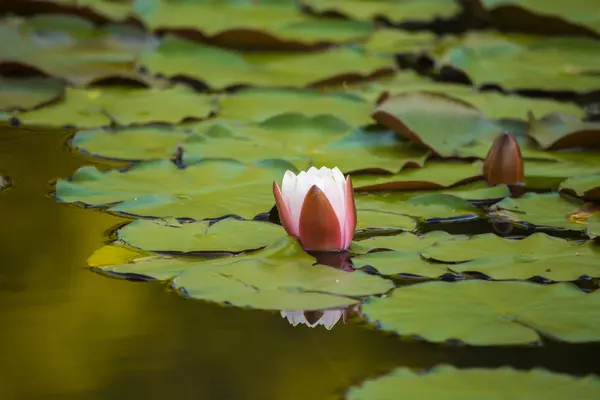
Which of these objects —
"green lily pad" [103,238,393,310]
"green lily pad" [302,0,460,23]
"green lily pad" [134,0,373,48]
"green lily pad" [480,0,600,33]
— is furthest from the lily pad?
"green lily pad" [302,0,460,23]

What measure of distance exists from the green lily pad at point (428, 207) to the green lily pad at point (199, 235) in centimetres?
25

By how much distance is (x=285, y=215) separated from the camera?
1.69 metres

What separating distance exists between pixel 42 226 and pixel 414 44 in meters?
2.02

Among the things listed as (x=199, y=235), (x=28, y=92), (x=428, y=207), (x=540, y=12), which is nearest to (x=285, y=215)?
(x=199, y=235)

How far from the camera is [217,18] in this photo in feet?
12.0

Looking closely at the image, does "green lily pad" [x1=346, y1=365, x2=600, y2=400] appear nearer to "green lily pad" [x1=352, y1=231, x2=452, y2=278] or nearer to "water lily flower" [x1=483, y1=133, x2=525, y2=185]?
"green lily pad" [x1=352, y1=231, x2=452, y2=278]

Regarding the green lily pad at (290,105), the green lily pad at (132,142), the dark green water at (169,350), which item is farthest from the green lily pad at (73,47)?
the dark green water at (169,350)

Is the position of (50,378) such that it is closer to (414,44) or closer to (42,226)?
(42,226)

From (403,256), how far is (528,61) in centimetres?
172

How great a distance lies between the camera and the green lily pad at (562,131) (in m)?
2.37

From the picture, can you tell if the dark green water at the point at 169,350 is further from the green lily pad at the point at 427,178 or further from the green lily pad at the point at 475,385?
the green lily pad at the point at 427,178

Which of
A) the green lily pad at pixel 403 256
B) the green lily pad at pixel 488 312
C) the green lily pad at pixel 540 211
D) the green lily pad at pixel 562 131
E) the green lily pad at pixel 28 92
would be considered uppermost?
the green lily pad at pixel 28 92

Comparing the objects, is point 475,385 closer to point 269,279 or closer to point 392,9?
point 269,279

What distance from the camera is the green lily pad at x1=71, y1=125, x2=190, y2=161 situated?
91.4 inches
